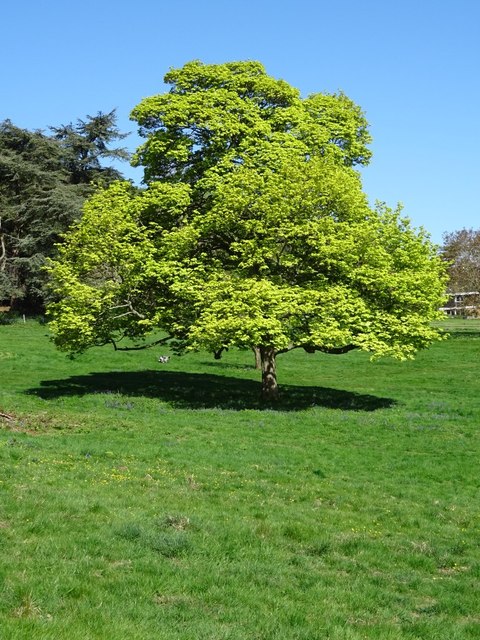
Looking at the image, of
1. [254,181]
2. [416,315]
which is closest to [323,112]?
[254,181]

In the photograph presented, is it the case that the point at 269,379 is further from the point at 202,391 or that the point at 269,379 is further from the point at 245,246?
the point at 245,246

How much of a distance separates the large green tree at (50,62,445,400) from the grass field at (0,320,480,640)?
4490 mm

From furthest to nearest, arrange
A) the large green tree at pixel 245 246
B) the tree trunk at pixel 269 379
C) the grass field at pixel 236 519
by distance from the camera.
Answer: the tree trunk at pixel 269 379, the large green tree at pixel 245 246, the grass field at pixel 236 519

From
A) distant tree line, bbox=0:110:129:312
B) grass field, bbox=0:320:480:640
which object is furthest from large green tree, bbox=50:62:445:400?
distant tree line, bbox=0:110:129:312

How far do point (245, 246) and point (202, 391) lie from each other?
11147 mm

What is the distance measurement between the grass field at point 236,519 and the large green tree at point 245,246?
14.7 feet

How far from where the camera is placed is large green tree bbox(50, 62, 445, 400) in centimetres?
3438

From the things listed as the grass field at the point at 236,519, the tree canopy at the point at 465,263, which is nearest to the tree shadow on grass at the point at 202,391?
the grass field at the point at 236,519

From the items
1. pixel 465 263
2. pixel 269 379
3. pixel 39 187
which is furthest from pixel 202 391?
pixel 465 263

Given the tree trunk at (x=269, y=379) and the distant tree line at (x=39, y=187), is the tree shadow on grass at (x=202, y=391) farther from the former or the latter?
the distant tree line at (x=39, y=187)

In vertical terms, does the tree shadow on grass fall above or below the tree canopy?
below

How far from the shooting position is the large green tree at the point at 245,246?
3438 cm

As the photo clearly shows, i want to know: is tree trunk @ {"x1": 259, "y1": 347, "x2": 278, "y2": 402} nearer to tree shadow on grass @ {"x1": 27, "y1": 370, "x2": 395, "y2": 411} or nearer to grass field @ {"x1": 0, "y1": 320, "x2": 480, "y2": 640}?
tree shadow on grass @ {"x1": 27, "y1": 370, "x2": 395, "y2": 411}

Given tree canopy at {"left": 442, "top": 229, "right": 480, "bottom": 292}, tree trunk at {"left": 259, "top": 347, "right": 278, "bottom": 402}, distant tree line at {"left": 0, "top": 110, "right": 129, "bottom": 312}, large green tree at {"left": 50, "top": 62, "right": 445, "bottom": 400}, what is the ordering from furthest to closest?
tree canopy at {"left": 442, "top": 229, "right": 480, "bottom": 292} < distant tree line at {"left": 0, "top": 110, "right": 129, "bottom": 312} < tree trunk at {"left": 259, "top": 347, "right": 278, "bottom": 402} < large green tree at {"left": 50, "top": 62, "right": 445, "bottom": 400}
